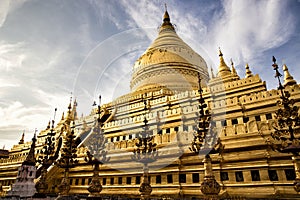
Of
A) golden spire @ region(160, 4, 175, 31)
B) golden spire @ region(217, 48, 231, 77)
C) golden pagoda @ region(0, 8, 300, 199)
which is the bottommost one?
golden pagoda @ region(0, 8, 300, 199)

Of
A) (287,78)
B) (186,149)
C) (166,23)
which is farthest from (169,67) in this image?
(186,149)

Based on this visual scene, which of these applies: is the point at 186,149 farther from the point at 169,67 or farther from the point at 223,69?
the point at 169,67

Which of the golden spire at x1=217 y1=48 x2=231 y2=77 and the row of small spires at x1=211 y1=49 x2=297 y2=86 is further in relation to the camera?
the golden spire at x1=217 y1=48 x2=231 y2=77

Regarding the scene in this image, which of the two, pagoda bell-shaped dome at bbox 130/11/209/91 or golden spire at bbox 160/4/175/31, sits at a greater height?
golden spire at bbox 160/4/175/31

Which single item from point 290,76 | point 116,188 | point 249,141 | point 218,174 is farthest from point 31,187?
point 290,76

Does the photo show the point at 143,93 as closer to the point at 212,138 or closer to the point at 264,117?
the point at 264,117

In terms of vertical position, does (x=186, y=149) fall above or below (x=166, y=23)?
below

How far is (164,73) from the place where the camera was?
139 ft

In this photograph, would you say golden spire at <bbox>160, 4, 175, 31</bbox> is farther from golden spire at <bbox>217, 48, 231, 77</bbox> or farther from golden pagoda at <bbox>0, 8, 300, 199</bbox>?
golden spire at <bbox>217, 48, 231, 77</bbox>

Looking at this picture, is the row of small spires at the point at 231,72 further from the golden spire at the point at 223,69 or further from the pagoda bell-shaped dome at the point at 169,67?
the pagoda bell-shaped dome at the point at 169,67

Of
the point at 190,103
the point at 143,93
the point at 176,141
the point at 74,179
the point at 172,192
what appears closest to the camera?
the point at 172,192

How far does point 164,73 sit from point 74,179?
26.8 metres

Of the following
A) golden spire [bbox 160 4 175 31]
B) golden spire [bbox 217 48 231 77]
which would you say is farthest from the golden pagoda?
golden spire [bbox 160 4 175 31]

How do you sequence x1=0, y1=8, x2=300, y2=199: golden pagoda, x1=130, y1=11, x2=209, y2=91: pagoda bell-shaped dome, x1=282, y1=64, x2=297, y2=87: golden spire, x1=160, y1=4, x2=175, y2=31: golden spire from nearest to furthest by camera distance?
x1=0, y1=8, x2=300, y2=199: golden pagoda < x1=282, y1=64, x2=297, y2=87: golden spire < x1=130, y1=11, x2=209, y2=91: pagoda bell-shaped dome < x1=160, y1=4, x2=175, y2=31: golden spire
